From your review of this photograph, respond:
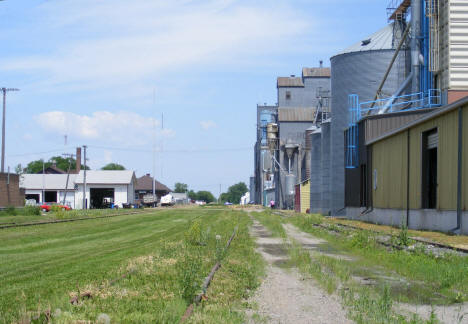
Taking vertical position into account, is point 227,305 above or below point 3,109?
below

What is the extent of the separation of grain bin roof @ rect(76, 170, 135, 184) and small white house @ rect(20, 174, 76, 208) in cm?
487

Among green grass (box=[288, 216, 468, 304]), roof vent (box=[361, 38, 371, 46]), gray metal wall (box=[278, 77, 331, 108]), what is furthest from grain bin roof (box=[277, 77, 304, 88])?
green grass (box=[288, 216, 468, 304])

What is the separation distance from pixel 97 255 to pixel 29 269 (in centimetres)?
318

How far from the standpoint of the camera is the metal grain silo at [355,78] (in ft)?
139

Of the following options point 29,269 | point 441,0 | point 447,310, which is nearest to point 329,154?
point 441,0

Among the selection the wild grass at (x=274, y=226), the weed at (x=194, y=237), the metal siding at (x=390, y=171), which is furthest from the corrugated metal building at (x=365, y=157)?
the weed at (x=194, y=237)

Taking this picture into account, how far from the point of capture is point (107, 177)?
102 m

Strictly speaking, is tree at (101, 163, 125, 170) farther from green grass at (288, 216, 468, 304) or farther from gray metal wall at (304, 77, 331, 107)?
green grass at (288, 216, 468, 304)

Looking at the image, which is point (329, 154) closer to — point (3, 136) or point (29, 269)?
point (29, 269)

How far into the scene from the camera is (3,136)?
7100 cm

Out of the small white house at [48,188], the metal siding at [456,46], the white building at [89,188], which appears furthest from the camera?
the small white house at [48,188]

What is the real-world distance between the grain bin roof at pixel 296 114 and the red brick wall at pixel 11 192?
38457mm

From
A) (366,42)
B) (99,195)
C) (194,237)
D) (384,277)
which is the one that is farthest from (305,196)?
(99,195)

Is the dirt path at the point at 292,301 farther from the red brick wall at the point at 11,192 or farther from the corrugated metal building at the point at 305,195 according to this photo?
the red brick wall at the point at 11,192
